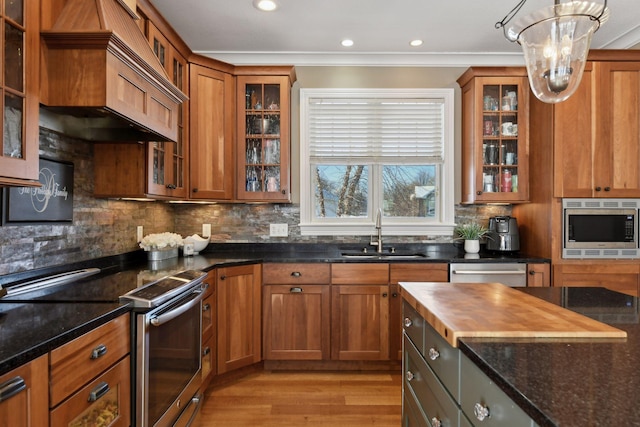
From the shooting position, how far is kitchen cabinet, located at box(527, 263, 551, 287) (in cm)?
283

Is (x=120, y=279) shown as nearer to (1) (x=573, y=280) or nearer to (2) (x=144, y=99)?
(2) (x=144, y=99)

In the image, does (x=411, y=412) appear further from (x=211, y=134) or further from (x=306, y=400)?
(x=211, y=134)

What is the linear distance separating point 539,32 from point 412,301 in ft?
3.78

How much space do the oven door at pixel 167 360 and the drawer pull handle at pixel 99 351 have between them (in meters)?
0.20

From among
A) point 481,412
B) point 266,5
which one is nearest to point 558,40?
point 481,412

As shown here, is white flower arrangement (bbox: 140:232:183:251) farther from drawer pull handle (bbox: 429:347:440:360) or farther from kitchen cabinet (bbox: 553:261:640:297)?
kitchen cabinet (bbox: 553:261:640:297)

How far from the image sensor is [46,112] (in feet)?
5.44

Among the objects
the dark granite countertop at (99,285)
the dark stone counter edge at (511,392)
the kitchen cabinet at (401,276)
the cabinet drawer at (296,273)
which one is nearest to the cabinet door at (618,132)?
the dark granite countertop at (99,285)

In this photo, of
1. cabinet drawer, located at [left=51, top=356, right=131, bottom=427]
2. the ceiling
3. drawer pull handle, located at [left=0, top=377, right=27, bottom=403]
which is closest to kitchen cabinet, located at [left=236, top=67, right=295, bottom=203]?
the ceiling

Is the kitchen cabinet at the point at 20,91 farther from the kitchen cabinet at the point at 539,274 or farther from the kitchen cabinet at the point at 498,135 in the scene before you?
the kitchen cabinet at the point at 539,274

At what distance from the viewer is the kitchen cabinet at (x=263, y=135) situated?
3105mm

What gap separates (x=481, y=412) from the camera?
913 millimetres

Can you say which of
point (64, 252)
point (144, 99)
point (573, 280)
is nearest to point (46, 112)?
point (144, 99)

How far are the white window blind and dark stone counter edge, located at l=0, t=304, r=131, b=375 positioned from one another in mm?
2357
